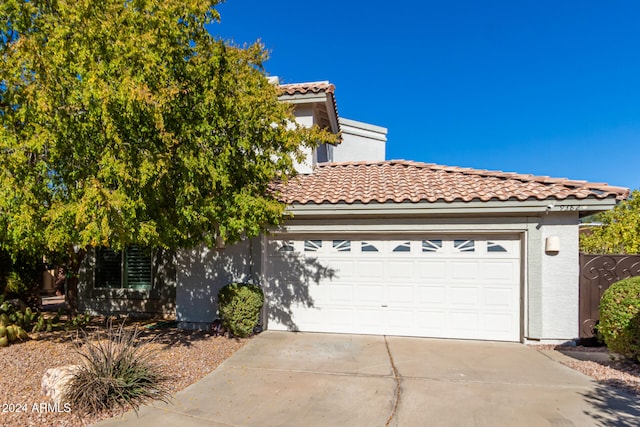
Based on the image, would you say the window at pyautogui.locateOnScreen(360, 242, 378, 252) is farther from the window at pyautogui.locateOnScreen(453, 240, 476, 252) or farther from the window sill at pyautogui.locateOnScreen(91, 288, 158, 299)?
the window sill at pyautogui.locateOnScreen(91, 288, 158, 299)

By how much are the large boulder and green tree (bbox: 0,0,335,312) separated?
1.70 m

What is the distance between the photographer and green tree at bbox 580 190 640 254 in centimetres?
1221

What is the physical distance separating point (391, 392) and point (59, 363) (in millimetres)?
5274

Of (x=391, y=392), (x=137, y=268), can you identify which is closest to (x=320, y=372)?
(x=391, y=392)

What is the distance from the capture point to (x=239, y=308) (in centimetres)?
735

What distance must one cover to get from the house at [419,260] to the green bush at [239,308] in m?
0.83

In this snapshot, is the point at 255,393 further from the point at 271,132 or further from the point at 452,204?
the point at 452,204

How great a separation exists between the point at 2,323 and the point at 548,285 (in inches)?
435

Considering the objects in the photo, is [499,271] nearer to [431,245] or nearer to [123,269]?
[431,245]

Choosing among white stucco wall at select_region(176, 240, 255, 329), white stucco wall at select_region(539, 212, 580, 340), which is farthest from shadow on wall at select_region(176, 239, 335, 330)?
white stucco wall at select_region(539, 212, 580, 340)

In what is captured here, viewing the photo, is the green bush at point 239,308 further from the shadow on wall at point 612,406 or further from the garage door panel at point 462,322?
the shadow on wall at point 612,406

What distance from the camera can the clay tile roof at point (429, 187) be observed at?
7309mm

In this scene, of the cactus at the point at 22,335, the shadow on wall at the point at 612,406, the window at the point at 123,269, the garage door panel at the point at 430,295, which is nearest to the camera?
the shadow on wall at the point at 612,406

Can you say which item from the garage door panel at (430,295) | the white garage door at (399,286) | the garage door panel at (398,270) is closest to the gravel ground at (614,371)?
the white garage door at (399,286)
